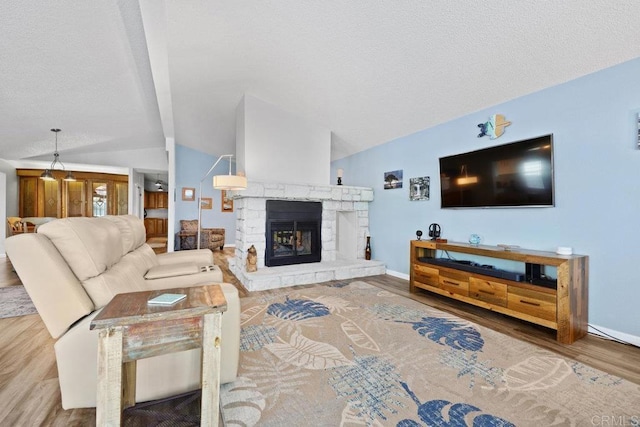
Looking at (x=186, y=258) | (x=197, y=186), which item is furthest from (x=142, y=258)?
(x=197, y=186)

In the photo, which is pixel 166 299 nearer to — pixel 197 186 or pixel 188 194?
pixel 188 194

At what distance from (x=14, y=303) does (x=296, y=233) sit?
11.6ft

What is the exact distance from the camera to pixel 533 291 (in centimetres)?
252

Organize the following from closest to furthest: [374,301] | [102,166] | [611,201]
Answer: [611,201]
[374,301]
[102,166]

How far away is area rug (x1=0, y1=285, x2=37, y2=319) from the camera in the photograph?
9.45ft

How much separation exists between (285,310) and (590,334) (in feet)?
9.48

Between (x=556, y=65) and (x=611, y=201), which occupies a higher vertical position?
(x=556, y=65)

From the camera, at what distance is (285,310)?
2.99 meters

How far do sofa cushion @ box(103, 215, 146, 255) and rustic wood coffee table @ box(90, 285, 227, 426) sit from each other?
1.32 m

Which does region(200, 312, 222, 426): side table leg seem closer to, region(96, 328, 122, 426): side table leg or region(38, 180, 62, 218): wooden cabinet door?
region(96, 328, 122, 426): side table leg

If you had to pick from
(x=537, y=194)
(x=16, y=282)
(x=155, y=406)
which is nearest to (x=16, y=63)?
(x=16, y=282)

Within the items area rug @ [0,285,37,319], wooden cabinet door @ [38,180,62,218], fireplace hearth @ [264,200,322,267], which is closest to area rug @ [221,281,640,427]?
fireplace hearth @ [264,200,322,267]

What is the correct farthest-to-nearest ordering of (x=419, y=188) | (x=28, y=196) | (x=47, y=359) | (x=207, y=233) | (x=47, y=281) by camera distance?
1. (x=207, y=233)
2. (x=28, y=196)
3. (x=419, y=188)
4. (x=47, y=359)
5. (x=47, y=281)

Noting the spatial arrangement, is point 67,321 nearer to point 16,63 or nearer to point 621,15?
point 16,63
